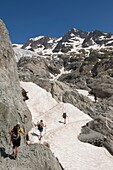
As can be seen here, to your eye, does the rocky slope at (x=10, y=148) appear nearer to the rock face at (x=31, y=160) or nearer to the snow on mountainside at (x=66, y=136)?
the rock face at (x=31, y=160)

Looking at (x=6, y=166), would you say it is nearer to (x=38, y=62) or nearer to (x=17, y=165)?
(x=17, y=165)

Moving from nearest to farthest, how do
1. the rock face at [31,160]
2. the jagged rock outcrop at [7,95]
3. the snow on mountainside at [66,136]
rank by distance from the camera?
the rock face at [31,160], the jagged rock outcrop at [7,95], the snow on mountainside at [66,136]

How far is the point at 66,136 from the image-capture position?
2689cm

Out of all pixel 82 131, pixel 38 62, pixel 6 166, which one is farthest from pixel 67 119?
pixel 38 62

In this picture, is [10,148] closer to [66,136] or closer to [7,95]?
[7,95]

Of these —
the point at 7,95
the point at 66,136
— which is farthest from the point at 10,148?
the point at 66,136

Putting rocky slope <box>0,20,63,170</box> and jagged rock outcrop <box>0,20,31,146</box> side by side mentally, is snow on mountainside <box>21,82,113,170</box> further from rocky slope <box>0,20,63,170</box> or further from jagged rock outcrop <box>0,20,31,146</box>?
jagged rock outcrop <box>0,20,31,146</box>

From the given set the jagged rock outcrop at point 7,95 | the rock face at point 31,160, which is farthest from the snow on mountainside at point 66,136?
the jagged rock outcrop at point 7,95

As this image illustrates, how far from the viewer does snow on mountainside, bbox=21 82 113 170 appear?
21250 millimetres

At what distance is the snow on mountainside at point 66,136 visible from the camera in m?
21.2

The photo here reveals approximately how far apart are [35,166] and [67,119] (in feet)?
61.5

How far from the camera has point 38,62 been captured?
124875 millimetres

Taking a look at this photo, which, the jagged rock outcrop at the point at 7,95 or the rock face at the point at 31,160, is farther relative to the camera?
the jagged rock outcrop at the point at 7,95

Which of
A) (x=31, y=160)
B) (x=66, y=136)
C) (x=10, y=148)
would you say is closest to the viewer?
(x=31, y=160)
